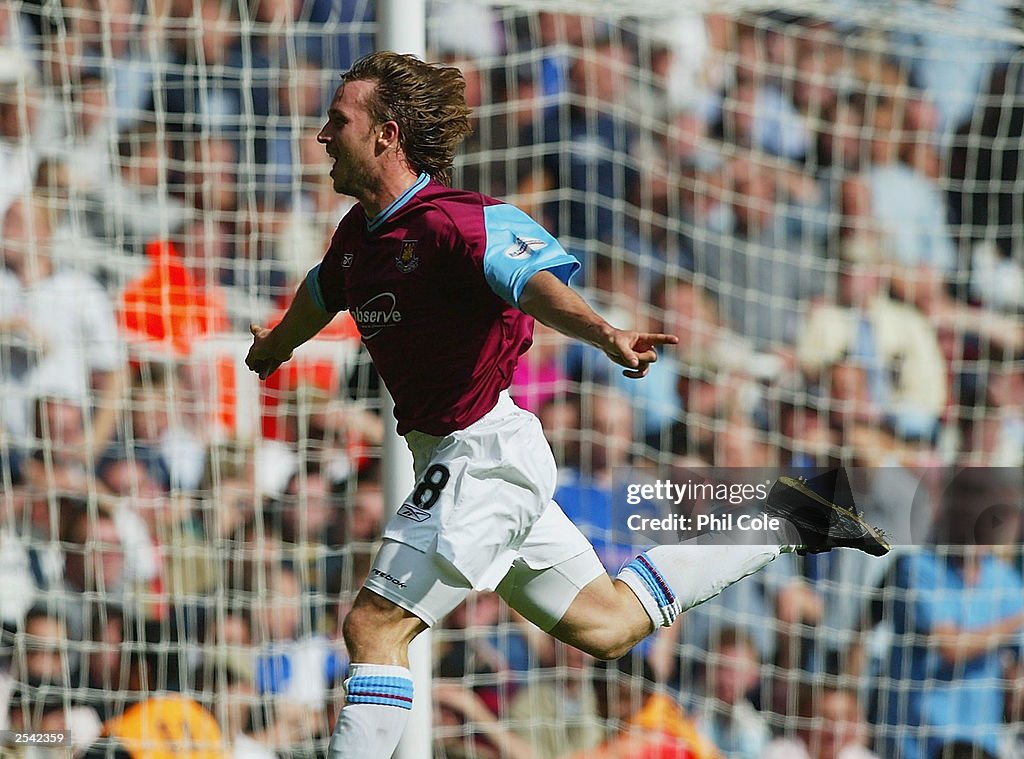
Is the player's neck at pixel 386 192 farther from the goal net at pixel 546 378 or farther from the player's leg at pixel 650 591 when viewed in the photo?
the goal net at pixel 546 378

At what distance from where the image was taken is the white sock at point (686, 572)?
359 centimetres

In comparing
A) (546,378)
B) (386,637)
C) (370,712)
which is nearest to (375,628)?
(386,637)

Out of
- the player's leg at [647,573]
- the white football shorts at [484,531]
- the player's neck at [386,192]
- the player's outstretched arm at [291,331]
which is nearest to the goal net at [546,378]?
the player's leg at [647,573]

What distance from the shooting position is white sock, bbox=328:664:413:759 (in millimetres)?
2914

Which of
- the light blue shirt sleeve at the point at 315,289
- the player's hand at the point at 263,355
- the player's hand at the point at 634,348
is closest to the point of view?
the player's hand at the point at 634,348

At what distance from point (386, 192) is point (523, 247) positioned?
14.7 inches

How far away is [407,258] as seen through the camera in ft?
10.4

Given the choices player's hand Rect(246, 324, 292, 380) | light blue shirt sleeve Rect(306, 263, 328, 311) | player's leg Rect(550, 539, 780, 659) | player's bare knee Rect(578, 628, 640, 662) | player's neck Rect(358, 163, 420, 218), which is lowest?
player's bare knee Rect(578, 628, 640, 662)

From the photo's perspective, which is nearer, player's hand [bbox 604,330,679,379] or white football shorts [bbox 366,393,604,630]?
player's hand [bbox 604,330,679,379]

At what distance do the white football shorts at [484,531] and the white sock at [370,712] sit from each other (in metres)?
0.16

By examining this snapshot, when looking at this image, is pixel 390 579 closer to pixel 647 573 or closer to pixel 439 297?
pixel 439 297

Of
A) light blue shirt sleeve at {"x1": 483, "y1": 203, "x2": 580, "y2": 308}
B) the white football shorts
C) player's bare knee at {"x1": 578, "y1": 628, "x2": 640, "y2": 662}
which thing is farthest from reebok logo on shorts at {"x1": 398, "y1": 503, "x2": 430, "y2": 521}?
player's bare knee at {"x1": 578, "y1": 628, "x2": 640, "y2": 662}

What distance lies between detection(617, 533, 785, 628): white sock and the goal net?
133cm

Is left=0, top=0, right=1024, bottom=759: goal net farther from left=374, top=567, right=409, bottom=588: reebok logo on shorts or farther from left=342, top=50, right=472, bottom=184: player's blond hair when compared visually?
left=374, top=567, right=409, bottom=588: reebok logo on shorts
